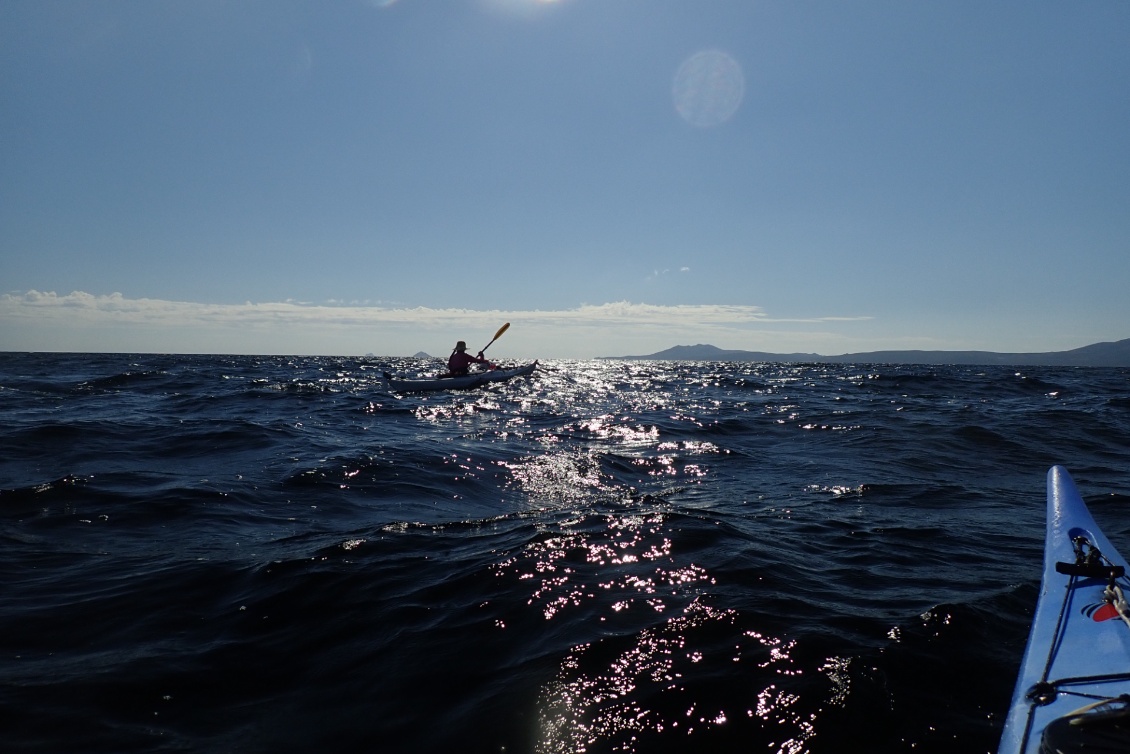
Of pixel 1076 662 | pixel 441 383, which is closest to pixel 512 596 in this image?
pixel 1076 662

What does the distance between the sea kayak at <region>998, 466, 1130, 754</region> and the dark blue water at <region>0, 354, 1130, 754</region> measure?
0.29 metres

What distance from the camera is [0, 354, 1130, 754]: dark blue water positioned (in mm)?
2920

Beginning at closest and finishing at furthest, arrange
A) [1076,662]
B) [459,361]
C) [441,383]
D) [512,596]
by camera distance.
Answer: [1076,662] < [512,596] < [441,383] < [459,361]

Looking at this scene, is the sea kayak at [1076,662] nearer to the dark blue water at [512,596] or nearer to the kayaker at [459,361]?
the dark blue water at [512,596]

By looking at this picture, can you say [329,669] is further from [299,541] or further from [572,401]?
[572,401]

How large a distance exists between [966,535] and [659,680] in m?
4.45

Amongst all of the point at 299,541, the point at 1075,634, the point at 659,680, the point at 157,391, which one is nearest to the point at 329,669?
the point at 659,680

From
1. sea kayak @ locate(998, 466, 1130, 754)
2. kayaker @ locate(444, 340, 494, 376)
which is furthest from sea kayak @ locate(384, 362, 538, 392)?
sea kayak @ locate(998, 466, 1130, 754)

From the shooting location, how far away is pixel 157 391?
21.2m

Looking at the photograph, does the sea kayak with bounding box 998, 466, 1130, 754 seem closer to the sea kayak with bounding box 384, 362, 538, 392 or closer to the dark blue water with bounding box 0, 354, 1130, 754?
the dark blue water with bounding box 0, 354, 1130, 754

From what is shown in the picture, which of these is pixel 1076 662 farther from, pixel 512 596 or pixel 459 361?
pixel 459 361

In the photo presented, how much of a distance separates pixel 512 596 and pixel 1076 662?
3.27 metres

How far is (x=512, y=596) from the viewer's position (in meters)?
4.39

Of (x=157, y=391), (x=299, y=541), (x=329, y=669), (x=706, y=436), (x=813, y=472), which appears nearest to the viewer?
(x=329, y=669)
